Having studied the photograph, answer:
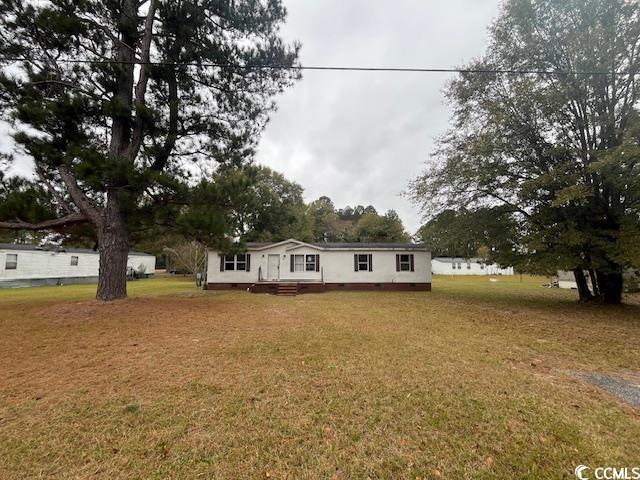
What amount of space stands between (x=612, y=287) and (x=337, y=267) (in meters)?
12.5

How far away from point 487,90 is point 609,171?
17.3 feet

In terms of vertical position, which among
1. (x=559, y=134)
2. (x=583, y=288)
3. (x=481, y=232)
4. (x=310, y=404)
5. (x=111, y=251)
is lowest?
(x=310, y=404)

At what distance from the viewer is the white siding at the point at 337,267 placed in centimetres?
1820

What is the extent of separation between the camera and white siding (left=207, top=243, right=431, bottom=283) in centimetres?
1820

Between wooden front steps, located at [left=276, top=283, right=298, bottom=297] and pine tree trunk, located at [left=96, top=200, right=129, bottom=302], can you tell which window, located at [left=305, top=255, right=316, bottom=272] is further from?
pine tree trunk, located at [left=96, top=200, right=129, bottom=302]

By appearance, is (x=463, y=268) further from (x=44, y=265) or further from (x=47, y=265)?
(x=44, y=265)

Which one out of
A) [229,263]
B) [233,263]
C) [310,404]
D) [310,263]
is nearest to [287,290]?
[310,263]

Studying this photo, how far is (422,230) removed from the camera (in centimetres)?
1402

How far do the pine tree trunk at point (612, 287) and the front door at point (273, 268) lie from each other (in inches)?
596

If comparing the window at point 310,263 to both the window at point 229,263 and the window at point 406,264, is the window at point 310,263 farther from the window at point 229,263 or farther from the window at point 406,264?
the window at point 406,264

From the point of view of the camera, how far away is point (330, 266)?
60.1 ft

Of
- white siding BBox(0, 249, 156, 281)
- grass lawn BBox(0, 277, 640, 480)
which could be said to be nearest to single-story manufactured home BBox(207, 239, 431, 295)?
grass lawn BBox(0, 277, 640, 480)

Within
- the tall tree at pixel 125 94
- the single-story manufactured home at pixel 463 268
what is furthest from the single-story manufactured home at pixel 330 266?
the single-story manufactured home at pixel 463 268

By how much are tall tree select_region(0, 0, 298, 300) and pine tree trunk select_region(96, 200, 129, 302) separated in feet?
0.11
